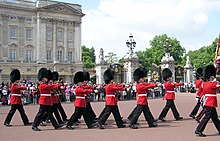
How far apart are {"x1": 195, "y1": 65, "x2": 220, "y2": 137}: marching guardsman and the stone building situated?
3893 cm

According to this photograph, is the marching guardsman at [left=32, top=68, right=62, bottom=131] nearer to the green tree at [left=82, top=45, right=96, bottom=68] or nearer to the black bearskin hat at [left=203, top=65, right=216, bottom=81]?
the black bearskin hat at [left=203, top=65, right=216, bottom=81]

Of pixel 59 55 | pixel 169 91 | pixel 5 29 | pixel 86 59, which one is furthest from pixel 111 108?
pixel 86 59

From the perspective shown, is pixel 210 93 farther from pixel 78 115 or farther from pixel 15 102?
pixel 15 102

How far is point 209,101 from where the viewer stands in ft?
27.6

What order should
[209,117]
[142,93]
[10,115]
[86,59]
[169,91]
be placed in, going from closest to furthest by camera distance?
1. [209,117]
2. [142,93]
3. [10,115]
4. [169,91]
5. [86,59]

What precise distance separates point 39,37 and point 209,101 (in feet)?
140

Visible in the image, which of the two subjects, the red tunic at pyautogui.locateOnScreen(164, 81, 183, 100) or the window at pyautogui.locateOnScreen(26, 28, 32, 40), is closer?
the red tunic at pyautogui.locateOnScreen(164, 81, 183, 100)

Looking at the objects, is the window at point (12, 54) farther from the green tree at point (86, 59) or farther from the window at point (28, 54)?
the green tree at point (86, 59)

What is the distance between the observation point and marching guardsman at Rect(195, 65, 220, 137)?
26.8 ft

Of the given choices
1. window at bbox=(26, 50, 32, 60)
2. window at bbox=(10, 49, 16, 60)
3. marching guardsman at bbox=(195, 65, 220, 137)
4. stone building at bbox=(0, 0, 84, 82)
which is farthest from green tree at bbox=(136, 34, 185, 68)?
marching guardsman at bbox=(195, 65, 220, 137)

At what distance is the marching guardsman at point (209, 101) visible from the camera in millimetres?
8172

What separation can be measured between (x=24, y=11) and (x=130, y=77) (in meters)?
26.4

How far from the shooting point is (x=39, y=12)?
48.6m

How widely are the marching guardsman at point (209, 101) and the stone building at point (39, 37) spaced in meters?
38.9
